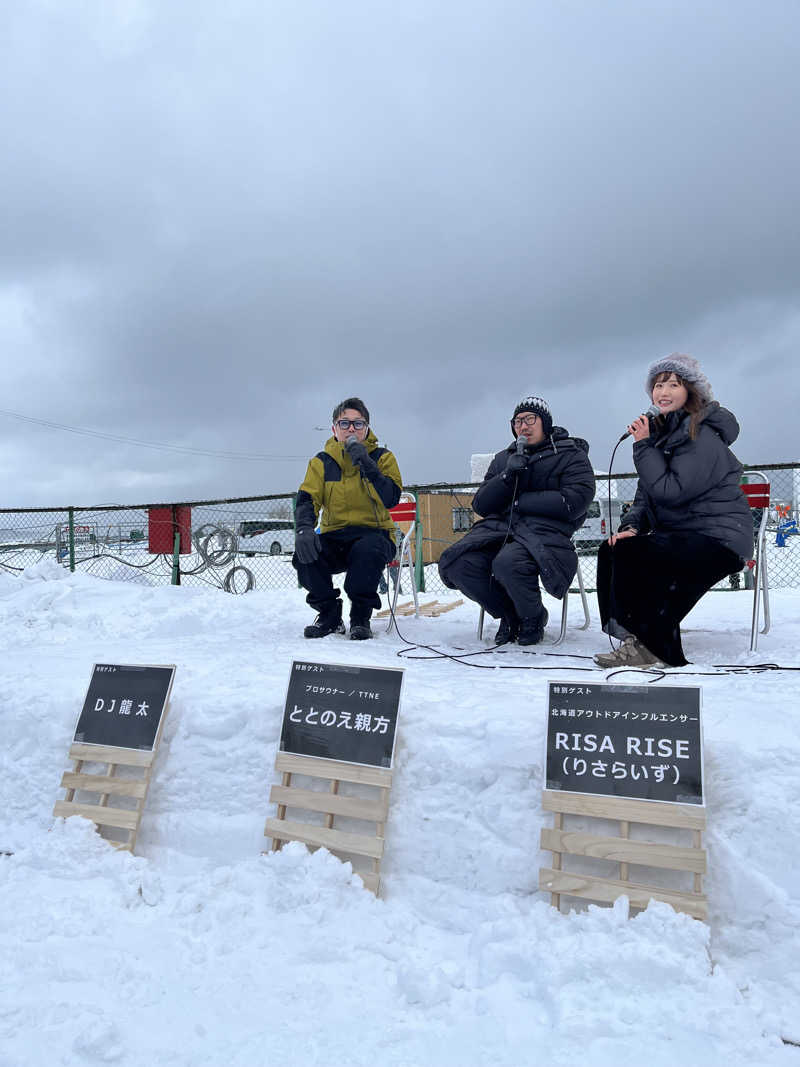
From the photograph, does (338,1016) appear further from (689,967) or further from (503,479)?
(503,479)

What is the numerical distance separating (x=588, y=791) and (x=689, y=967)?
1.58 ft

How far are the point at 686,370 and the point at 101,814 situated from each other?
3.07 meters

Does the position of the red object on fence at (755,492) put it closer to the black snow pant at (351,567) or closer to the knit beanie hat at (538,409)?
the knit beanie hat at (538,409)

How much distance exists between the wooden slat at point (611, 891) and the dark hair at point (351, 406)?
2916 mm

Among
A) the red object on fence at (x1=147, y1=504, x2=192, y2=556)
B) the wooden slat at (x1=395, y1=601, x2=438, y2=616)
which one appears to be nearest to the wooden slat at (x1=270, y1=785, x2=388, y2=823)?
the wooden slat at (x1=395, y1=601, x2=438, y2=616)

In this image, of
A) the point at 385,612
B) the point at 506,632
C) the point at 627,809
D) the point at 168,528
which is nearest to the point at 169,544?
the point at 168,528

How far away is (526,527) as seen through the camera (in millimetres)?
3617

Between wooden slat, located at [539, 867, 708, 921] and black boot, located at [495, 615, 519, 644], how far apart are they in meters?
1.89

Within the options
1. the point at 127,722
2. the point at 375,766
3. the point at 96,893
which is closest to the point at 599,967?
the point at 375,766

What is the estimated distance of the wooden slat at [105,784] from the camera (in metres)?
2.39

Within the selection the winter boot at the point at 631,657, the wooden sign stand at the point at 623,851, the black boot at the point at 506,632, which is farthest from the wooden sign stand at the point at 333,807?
the black boot at the point at 506,632

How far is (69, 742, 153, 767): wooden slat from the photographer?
8.00ft

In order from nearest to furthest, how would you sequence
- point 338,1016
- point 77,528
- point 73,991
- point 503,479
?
point 338,1016 → point 73,991 → point 503,479 → point 77,528

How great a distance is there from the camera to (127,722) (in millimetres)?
2566
